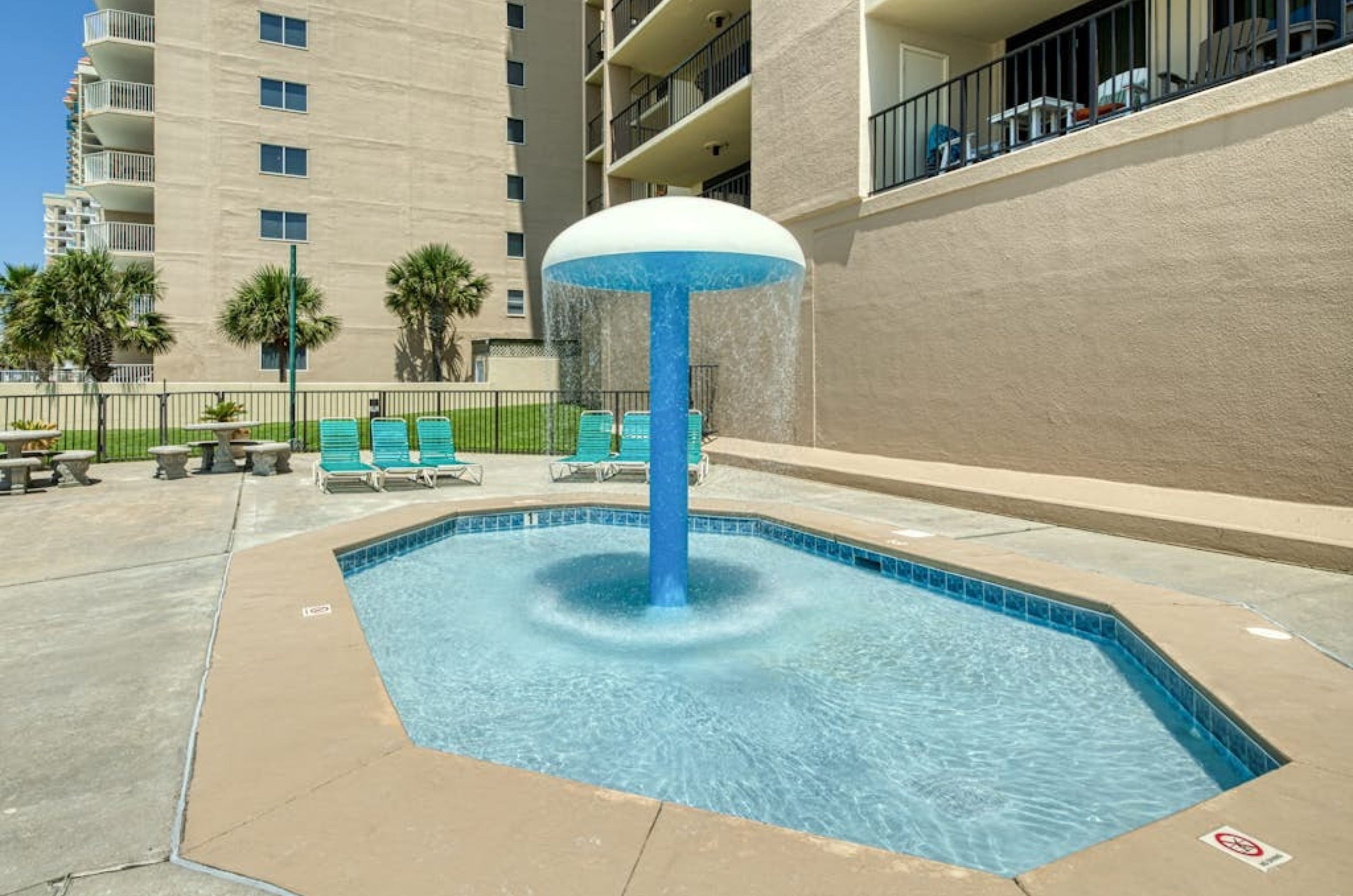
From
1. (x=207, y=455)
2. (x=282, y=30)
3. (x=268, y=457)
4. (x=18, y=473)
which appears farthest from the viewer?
(x=282, y=30)

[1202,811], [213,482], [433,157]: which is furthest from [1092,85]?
[433,157]

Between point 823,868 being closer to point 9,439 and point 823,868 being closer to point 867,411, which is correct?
point 867,411

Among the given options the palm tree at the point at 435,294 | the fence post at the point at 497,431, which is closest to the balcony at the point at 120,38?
the palm tree at the point at 435,294

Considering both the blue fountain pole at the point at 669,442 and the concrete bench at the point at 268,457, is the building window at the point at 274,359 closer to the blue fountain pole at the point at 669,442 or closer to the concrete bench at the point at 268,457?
the concrete bench at the point at 268,457

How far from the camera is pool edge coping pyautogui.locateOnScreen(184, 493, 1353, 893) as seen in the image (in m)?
2.56

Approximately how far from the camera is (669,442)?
6.12 meters

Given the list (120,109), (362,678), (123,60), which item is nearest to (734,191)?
(362,678)

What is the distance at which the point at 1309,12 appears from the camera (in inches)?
376

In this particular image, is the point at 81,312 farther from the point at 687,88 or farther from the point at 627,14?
the point at 687,88

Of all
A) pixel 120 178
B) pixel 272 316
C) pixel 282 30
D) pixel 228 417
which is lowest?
pixel 228 417

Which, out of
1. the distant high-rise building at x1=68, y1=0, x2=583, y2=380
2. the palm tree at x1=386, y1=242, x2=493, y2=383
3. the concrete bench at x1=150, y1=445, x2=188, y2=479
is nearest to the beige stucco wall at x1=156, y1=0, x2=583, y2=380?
the distant high-rise building at x1=68, y1=0, x2=583, y2=380

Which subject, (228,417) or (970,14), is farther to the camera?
(228,417)

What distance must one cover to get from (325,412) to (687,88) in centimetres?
1757

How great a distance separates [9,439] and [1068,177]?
1580cm
